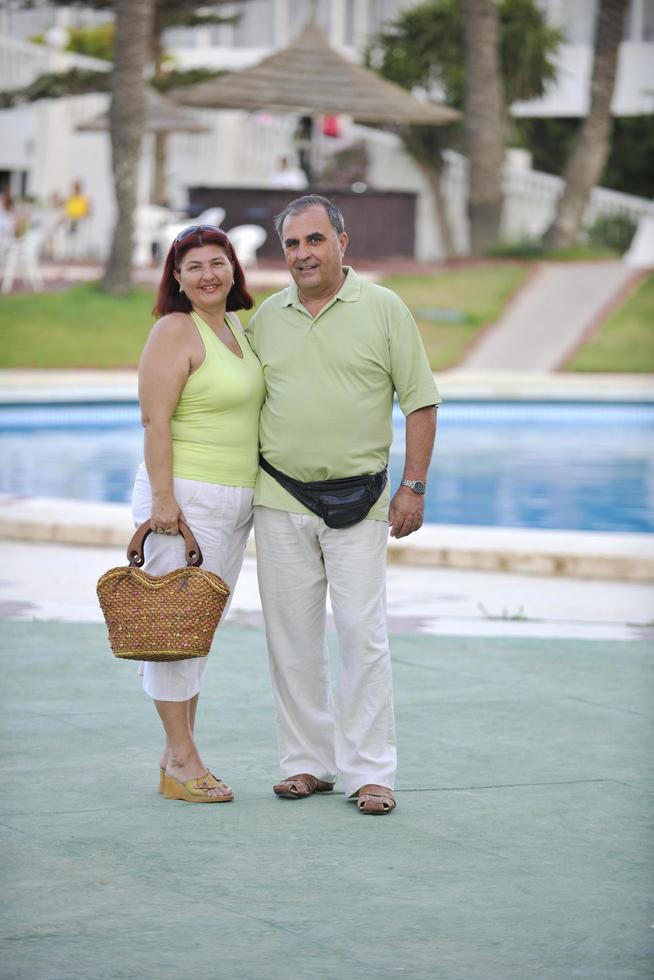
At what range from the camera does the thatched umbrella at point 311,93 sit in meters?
25.7

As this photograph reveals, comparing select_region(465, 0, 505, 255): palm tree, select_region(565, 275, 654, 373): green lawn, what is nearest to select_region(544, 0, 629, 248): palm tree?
select_region(465, 0, 505, 255): palm tree

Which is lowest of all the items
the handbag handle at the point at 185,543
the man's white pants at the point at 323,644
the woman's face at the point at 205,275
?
the man's white pants at the point at 323,644

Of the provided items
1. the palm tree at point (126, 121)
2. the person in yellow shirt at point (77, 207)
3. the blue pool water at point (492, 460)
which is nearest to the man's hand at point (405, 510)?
the blue pool water at point (492, 460)

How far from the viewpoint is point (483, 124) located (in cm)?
2714

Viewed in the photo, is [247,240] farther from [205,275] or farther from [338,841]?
[338,841]

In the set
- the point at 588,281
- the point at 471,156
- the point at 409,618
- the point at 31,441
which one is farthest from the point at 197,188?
the point at 409,618

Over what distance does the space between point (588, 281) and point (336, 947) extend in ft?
73.1

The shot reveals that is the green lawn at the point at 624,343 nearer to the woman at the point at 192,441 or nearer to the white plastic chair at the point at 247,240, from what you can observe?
the white plastic chair at the point at 247,240

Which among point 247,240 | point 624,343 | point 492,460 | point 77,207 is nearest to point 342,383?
point 492,460

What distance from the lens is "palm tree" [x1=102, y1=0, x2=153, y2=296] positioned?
76.6ft

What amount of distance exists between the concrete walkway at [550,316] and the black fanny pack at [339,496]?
56.8 ft

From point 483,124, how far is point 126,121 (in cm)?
619

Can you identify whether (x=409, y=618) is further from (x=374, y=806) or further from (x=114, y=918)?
(x=114, y=918)

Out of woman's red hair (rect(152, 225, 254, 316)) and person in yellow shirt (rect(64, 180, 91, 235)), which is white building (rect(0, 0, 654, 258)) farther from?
woman's red hair (rect(152, 225, 254, 316))
